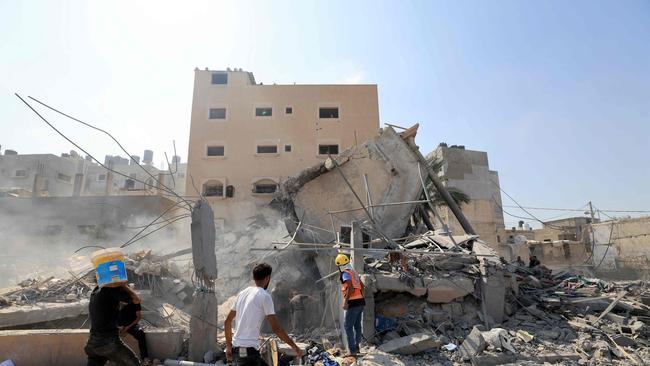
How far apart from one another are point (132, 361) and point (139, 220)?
66.5 feet

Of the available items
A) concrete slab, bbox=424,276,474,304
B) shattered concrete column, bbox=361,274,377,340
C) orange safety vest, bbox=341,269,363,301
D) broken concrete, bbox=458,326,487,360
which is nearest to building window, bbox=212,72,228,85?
shattered concrete column, bbox=361,274,377,340

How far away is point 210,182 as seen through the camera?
1010 inches

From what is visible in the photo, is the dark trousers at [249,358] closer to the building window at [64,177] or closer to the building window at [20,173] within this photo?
the building window at [64,177]

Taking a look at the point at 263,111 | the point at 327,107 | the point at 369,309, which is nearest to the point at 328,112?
the point at 327,107

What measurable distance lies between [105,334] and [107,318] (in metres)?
0.14

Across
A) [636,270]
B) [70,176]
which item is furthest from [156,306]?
[70,176]

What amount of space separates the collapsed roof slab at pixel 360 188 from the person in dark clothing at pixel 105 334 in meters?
7.76

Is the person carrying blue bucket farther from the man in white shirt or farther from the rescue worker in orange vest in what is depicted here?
the rescue worker in orange vest

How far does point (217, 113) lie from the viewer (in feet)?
89.2

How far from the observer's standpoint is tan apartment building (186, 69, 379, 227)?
2555cm

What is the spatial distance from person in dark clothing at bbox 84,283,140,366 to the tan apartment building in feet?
69.2

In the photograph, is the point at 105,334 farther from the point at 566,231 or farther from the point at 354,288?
the point at 566,231

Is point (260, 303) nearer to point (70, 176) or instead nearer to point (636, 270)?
point (636, 270)

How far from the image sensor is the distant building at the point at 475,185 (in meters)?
24.0
